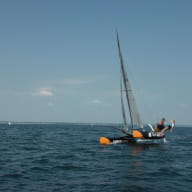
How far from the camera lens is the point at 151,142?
32.8 metres

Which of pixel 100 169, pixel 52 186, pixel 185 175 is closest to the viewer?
pixel 52 186

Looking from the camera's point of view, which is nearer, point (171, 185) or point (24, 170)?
point (171, 185)

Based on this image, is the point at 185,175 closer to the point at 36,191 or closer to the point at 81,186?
the point at 81,186

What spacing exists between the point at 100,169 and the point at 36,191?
6185mm

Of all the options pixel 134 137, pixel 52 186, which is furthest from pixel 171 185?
pixel 134 137

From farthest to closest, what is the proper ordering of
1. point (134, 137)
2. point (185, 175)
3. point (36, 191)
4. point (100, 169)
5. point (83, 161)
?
point (134, 137)
point (83, 161)
point (100, 169)
point (185, 175)
point (36, 191)

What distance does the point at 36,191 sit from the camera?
1122 cm

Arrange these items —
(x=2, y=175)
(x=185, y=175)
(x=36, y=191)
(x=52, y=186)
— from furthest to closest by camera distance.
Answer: (x=185, y=175) → (x=2, y=175) → (x=52, y=186) → (x=36, y=191)

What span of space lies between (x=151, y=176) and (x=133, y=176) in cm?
109

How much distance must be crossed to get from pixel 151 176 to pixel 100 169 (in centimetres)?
367

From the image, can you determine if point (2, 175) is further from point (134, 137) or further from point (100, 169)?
point (134, 137)

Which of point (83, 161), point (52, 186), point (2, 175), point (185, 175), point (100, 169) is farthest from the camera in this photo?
point (83, 161)

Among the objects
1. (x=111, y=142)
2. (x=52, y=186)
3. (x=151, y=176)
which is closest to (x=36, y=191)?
(x=52, y=186)

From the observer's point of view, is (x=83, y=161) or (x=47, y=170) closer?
(x=47, y=170)
